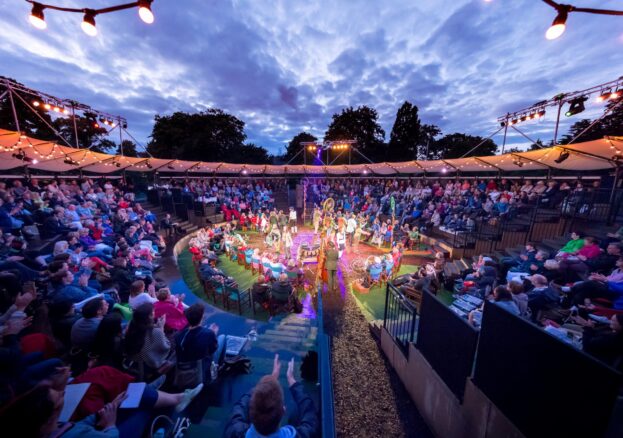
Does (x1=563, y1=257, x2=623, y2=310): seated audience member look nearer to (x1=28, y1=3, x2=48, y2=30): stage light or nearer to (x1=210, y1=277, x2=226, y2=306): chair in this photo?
(x1=210, y1=277, x2=226, y2=306): chair

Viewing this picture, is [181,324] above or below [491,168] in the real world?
below

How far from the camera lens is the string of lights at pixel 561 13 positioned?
9.56ft

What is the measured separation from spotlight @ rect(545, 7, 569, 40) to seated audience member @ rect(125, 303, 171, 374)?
6468mm

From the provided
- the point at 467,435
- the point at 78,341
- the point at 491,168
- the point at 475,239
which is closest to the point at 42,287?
the point at 78,341

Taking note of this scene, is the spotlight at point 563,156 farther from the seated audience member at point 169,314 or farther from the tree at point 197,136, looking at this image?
the tree at point 197,136

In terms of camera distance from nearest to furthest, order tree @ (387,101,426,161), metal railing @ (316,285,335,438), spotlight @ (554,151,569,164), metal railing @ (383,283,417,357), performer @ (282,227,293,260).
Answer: metal railing @ (316,285,335,438), metal railing @ (383,283,417,357), spotlight @ (554,151,569,164), performer @ (282,227,293,260), tree @ (387,101,426,161)

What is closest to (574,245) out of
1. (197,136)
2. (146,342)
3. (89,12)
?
(146,342)

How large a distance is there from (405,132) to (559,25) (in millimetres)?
34673

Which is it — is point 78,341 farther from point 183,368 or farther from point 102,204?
point 102,204

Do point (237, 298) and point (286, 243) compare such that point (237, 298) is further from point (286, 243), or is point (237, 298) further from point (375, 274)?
point (375, 274)

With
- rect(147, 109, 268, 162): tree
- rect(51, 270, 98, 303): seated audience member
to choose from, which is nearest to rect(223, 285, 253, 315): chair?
rect(51, 270, 98, 303): seated audience member

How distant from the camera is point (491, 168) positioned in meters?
12.8

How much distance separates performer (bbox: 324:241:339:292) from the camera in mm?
7574

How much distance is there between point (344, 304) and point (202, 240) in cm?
738
